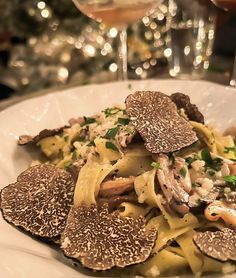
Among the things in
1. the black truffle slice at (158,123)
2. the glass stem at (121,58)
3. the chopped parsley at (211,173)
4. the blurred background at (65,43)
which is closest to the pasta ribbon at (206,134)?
the black truffle slice at (158,123)

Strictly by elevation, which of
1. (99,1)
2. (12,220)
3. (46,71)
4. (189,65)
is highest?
(99,1)

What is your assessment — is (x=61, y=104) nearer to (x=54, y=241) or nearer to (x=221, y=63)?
(x=54, y=241)

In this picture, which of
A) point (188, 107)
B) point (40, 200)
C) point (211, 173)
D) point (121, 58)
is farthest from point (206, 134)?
point (121, 58)

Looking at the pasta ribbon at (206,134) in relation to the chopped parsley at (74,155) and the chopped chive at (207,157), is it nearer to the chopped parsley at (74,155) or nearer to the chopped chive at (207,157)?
the chopped chive at (207,157)

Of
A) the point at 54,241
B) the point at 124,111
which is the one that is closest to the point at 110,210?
the point at 54,241

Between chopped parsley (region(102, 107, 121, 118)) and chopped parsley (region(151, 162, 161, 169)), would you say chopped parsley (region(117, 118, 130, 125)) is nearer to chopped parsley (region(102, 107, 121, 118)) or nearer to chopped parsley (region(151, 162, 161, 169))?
chopped parsley (region(102, 107, 121, 118))

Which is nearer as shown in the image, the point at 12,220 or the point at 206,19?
the point at 12,220
